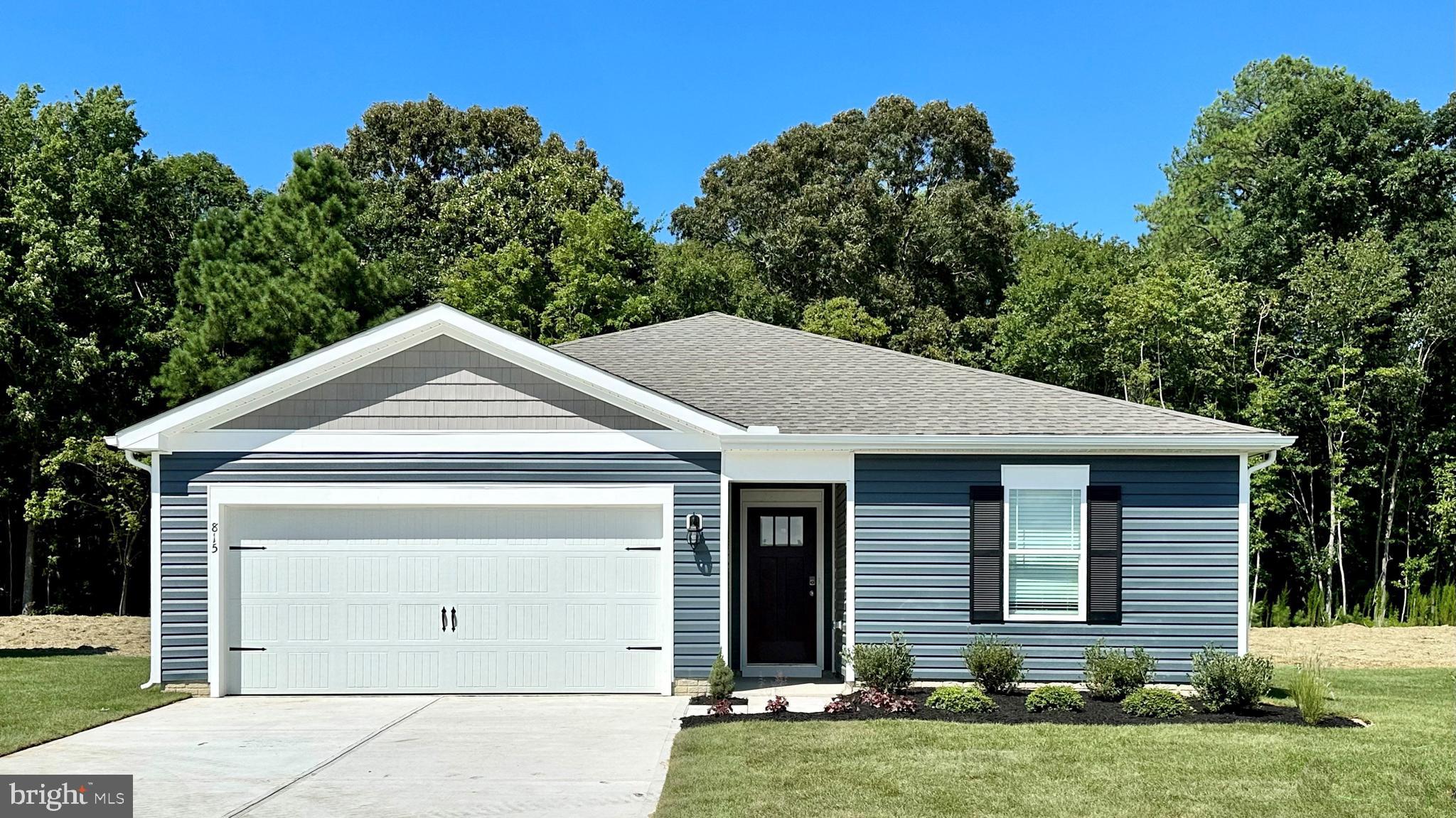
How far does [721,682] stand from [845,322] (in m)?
18.1

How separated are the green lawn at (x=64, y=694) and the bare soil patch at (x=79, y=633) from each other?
48.9 inches

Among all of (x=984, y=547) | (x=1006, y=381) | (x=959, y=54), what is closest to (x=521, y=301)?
(x=959, y=54)

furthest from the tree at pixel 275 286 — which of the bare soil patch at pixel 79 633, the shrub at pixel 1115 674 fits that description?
the shrub at pixel 1115 674

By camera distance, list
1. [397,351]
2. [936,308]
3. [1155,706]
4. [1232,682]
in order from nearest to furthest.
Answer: [1155,706]
[1232,682]
[397,351]
[936,308]

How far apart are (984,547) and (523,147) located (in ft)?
91.5

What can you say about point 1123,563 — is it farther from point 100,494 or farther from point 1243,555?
point 100,494

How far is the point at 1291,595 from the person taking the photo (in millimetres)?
24406

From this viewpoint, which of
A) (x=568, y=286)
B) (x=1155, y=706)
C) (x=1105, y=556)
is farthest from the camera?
(x=568, y=286)

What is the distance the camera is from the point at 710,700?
37.4 ft

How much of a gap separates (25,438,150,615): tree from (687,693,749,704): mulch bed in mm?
13589

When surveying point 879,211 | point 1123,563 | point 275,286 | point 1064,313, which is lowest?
point 1123,563

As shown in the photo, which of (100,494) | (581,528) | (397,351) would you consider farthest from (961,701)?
(100,494)

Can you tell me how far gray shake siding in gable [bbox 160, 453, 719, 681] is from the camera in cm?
1205

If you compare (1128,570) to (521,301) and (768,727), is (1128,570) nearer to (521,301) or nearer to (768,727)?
(768,727)
